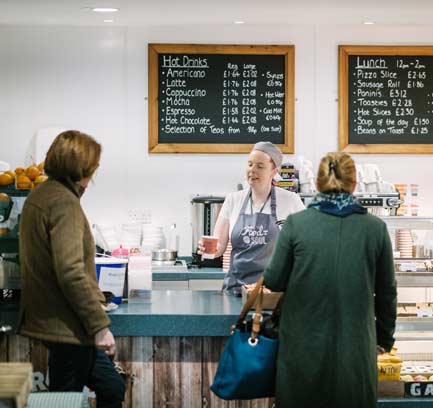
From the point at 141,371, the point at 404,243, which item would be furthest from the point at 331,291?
the point at 404,243

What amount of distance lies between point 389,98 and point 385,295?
140 inches

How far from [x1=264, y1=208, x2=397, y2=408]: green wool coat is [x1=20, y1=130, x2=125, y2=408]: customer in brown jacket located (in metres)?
0.68

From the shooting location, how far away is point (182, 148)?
6.01m

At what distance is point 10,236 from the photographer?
3.39 m

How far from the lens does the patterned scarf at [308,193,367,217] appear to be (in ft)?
8.93

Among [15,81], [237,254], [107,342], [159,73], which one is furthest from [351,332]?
[15,81]

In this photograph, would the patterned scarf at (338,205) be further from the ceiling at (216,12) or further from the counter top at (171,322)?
the ceiling at (216,12)

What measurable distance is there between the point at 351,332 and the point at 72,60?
403 cm

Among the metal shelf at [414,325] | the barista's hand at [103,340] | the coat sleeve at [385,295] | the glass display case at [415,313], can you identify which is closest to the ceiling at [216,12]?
the glass display case at [415,313]

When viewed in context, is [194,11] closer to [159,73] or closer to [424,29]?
[159,73]

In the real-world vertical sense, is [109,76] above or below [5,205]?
above

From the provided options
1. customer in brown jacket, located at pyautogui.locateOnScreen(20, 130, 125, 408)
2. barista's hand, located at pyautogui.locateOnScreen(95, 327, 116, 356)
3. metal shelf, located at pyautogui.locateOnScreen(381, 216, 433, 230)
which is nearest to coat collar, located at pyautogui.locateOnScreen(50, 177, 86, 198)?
customer in brown jacket, located at pyautogui.locateOnScreen(20, 130, 125, 408)

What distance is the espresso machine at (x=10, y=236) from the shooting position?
10.9ft

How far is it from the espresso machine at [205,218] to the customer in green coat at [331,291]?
2.83 metres
